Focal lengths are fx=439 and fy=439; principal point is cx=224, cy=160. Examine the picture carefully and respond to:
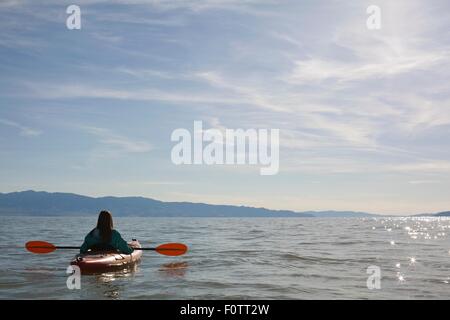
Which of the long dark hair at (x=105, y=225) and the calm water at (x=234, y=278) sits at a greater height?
the long dark hair at (x=105, y=225)

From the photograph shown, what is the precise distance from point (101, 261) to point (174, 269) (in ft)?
11.3

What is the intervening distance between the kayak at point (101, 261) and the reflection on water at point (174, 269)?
1628 mm

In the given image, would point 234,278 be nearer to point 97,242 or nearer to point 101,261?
point 101,261

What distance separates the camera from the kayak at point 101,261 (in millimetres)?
15938

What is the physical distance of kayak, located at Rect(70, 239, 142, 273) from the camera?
52.3ft

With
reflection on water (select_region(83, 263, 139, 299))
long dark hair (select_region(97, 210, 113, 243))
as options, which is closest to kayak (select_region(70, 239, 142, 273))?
reflection on water (select_region(83, 263, 139, 299))

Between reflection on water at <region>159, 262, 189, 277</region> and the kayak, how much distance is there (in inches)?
64.1

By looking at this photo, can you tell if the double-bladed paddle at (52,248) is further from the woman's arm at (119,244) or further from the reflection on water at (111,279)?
the woman's arm at (119,244)

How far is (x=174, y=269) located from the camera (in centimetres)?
1842

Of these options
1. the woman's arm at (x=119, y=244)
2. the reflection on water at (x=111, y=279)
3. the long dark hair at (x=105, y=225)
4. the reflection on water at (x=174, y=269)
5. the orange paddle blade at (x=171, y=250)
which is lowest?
the reflection on water at (x=174, y=269)

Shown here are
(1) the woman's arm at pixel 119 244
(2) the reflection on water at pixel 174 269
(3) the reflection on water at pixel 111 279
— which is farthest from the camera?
(1) the woman's arm at pixel 119 244

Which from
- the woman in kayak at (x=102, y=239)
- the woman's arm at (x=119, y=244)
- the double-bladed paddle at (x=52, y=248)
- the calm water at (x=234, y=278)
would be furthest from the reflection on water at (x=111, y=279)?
the double-bladed paddle at (x=52, y=248)
